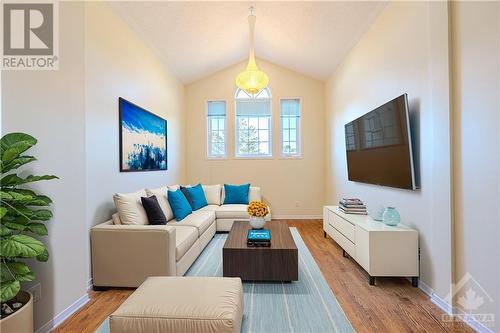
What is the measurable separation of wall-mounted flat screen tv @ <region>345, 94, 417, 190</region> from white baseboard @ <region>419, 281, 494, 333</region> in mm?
940

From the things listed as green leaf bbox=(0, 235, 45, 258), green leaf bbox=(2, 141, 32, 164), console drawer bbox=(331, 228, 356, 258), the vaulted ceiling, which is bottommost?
console drawer bbox=(331, 228, 356, 258)

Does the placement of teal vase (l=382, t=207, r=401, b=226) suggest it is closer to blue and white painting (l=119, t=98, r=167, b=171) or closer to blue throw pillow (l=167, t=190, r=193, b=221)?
blue throw pillow (l=167, t=190, r=193, b=221)

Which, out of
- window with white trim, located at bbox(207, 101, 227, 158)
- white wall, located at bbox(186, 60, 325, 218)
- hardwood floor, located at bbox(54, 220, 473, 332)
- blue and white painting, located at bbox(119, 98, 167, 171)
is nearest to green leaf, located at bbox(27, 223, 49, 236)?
hardwood floor, located at bbox(54, 220, 473, 332)

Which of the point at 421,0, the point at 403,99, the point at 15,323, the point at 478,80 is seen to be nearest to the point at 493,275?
the point at 478,80

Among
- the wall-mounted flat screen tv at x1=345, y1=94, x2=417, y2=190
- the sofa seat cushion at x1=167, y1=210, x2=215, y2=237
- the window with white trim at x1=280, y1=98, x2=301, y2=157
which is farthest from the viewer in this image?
the window with white trim at x1=280, y1=98, x2=301, y2=157

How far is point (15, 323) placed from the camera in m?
1.42

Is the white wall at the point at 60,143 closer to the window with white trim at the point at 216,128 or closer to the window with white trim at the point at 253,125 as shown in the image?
the window with white trim at the point at 216,128

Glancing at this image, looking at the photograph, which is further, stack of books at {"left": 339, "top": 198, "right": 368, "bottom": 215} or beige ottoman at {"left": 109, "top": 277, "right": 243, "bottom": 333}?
stack of books at {"left": 339, "top": 198, "right": 368, "bottom": 215}

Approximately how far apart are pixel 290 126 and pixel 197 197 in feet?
8.93

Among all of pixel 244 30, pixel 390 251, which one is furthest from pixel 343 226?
pixel 244 30

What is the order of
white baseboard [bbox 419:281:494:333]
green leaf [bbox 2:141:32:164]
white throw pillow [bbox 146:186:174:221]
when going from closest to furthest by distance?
green leaf [bbox 2:141:32:164] → white baseboard [bbox 419:281:494:333] → white throw pillow [bbox 146:186:174:221]

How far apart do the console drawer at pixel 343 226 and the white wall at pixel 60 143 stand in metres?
2.77

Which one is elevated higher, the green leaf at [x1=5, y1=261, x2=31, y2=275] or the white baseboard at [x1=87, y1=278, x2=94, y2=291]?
the green leaf at [x1=5, y1=261, x2=31, y2=275]

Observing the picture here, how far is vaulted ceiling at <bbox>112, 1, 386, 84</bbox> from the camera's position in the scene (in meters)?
3.29
